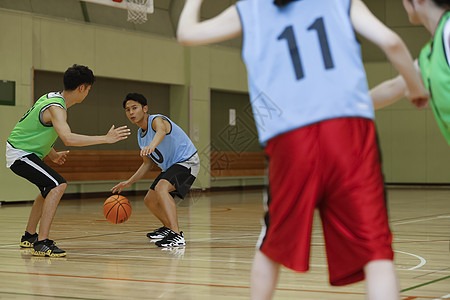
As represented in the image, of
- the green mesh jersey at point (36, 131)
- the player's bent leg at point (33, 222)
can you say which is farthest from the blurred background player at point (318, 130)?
the player's bent leg at point (33, 222)

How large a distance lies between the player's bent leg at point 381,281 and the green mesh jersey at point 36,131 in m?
4.25

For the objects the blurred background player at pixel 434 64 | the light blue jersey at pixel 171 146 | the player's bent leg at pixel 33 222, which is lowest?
the player's bent leg at pixel 33 222

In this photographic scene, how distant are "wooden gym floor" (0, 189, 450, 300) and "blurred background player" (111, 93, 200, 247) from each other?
390 mm

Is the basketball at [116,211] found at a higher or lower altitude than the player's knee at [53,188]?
lower

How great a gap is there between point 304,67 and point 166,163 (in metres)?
4.98

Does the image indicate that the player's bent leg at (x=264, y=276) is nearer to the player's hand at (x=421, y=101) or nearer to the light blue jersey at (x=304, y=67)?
the light blue jersey at (x=304, y=67)

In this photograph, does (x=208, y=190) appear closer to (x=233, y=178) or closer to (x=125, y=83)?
(x=233, y=178)

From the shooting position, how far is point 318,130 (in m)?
2.34

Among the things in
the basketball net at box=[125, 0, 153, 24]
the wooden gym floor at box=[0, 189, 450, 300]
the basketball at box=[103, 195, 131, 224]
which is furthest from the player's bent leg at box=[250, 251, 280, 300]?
the basketball net at box=[125, 0, 153, 24]

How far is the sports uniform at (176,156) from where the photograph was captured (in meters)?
7.08

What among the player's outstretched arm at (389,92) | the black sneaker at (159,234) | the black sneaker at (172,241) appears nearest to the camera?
the player's outstretched arm at (389,92)

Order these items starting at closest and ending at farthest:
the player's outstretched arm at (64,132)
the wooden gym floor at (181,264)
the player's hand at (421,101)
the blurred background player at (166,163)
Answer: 1. the player's hand at (421,101)
2. the wooden gym floor at (181,264)
3. the player's outstretched arm at (64,132)
4. the blurred background player at (166,163)

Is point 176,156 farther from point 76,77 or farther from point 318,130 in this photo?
point 318,130

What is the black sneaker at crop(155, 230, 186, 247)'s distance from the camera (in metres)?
6.78
